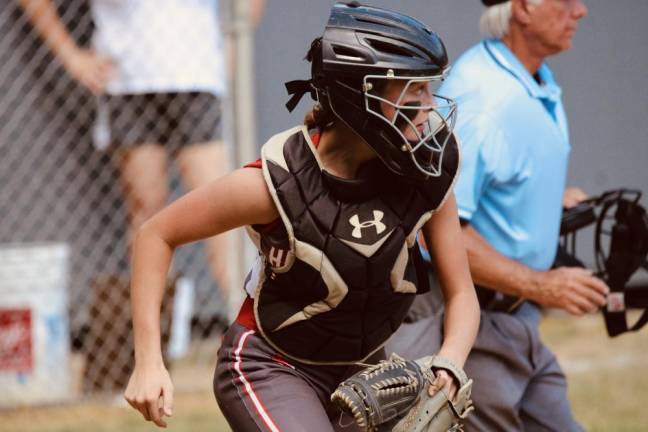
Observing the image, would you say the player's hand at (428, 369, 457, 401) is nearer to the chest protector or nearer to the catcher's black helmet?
the chest protector

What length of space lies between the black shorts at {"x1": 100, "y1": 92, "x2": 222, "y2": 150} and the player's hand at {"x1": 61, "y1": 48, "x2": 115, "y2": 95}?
3.5 inches

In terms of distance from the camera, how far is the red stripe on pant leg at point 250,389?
11.5 feet

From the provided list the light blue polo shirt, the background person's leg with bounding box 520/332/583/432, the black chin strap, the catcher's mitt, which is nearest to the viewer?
the catcher's mitt

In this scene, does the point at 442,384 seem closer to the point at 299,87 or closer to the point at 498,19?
the point at 299,87

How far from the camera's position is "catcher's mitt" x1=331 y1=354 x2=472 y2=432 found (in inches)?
132

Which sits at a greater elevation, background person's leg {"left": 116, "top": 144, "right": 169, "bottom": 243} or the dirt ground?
background person's leg {"left": 116, "top": 144, "right": 169, "bottom": 243}

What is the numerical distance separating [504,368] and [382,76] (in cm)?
147

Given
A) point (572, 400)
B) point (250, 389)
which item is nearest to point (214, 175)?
point (572, 400)

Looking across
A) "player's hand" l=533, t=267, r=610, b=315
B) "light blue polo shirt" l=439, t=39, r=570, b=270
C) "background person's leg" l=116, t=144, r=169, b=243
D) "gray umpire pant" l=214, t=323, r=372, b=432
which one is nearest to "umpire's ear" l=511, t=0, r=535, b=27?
"light blue polo shirt" l=439, t=39, r=570, b=270

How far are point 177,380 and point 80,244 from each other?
1.09m

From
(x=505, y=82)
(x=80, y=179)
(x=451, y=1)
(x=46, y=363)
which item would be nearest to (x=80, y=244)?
(x=80, y=179)

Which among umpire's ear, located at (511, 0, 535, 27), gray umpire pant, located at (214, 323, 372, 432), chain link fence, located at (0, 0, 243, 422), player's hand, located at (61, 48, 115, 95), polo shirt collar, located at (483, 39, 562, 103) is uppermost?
umpire's ear, located at (511, 0, 535, 27)

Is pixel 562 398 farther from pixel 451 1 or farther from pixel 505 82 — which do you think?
pixel 451 1

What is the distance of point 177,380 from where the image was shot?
7191 millimetres
